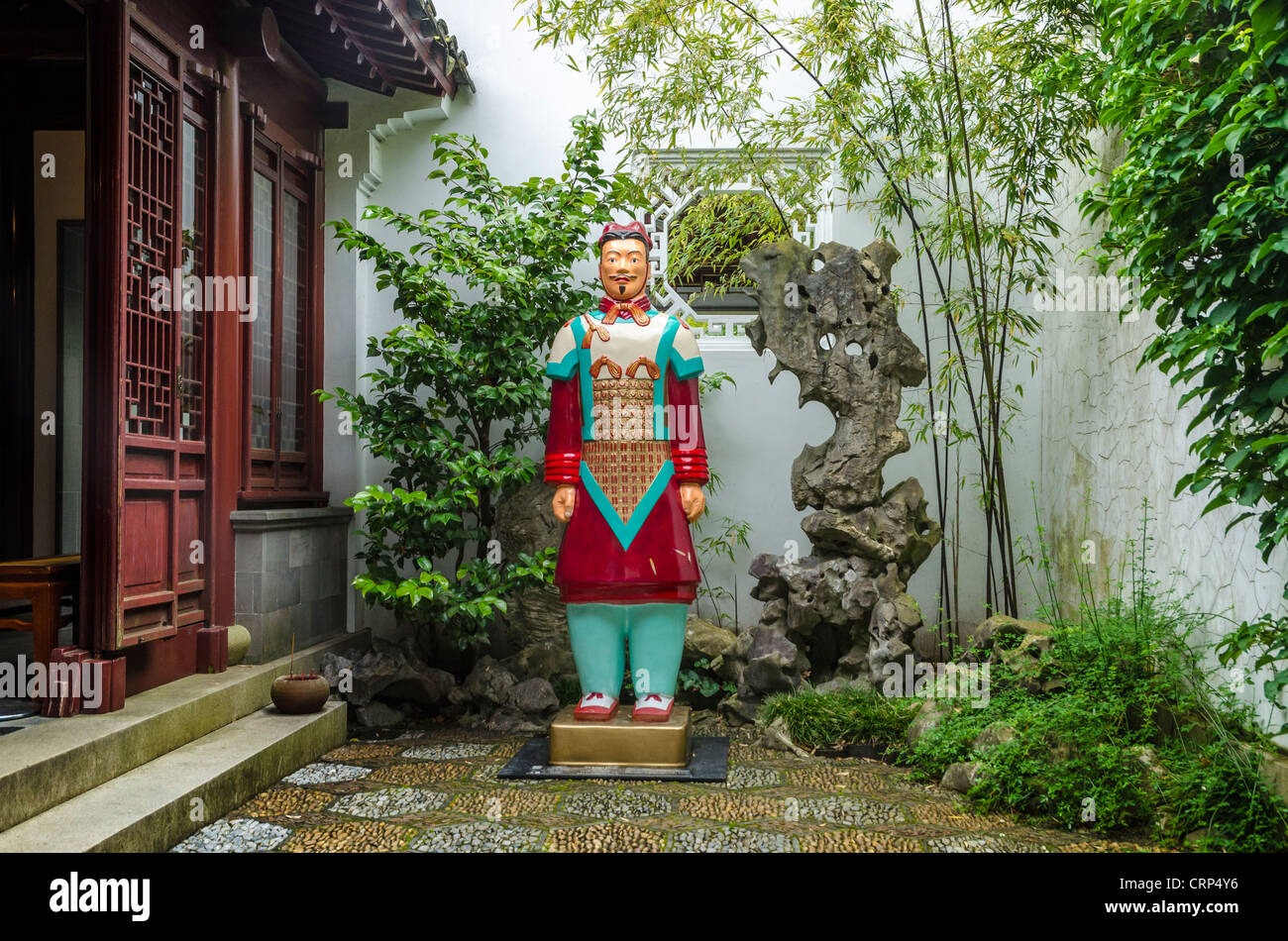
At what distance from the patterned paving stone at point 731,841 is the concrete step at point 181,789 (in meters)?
1.65

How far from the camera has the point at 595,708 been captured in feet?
14.4

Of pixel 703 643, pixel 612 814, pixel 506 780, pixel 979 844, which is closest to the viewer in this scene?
pixel 979 844

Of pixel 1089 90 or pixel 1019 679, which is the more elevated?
pixel 1089 90

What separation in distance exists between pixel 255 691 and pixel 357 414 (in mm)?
1485

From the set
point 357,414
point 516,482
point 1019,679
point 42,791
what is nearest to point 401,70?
point 357,414

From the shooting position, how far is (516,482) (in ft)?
17.5

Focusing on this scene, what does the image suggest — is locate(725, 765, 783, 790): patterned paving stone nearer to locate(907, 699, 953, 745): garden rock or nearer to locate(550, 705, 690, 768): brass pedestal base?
locate(550, 705, 690, 768): brass pedestal base

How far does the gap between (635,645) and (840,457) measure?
1521 mm

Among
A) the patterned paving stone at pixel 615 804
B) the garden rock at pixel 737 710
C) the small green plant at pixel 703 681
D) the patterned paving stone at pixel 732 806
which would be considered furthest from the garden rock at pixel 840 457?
the patterned paving stone at pixel 615 804

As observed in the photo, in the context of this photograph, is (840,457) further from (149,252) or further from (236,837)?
(149,252)

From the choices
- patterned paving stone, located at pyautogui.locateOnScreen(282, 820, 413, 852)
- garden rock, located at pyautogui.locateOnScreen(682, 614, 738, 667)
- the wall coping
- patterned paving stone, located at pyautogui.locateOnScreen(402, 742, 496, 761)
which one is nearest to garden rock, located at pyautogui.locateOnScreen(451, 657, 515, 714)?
patterned paving stone, located at pyautogui.locateOnScreen(402, 742, 496, 761)

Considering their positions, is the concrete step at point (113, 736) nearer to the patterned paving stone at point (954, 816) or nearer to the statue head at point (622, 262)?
the statue head at point (622, 262)

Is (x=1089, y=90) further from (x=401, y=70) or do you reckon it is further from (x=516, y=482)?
(x=401, y=70)

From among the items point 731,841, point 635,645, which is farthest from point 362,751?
point 731,841
